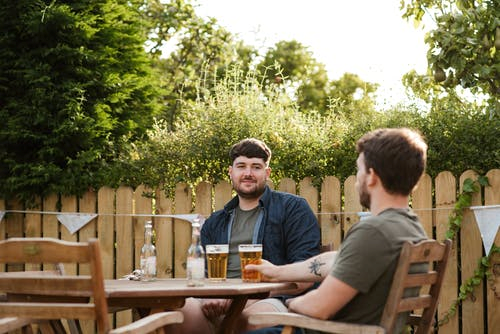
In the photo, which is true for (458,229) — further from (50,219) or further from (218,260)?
(50,219)

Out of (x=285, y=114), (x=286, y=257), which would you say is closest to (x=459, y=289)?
(x=286, y=257)

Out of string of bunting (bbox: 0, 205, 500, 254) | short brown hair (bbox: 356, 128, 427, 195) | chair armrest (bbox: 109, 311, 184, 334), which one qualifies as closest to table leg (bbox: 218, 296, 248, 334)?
chair armrest (bbox: 109, 311, 184, 334)

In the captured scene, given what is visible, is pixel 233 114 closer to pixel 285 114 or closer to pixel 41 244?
pixel 285 114

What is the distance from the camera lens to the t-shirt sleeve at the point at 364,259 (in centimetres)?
329

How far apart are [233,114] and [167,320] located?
363cm

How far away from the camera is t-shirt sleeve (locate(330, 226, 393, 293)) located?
3295 mm

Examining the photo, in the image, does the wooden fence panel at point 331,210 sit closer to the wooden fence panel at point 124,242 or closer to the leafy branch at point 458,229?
the leafy branch at point 458,229

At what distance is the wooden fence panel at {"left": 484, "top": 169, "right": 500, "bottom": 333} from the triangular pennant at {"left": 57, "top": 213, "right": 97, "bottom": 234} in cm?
322

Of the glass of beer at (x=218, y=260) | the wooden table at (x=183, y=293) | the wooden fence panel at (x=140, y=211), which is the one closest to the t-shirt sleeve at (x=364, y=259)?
the wooden table at (x=183, y=293)

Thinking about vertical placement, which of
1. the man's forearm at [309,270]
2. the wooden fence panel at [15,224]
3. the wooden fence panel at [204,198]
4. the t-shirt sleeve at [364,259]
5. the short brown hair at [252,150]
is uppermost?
the short brown hair at [252,150]

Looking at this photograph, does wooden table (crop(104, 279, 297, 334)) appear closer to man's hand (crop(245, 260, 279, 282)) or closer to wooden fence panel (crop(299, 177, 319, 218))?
man's hand (crop(245, 260, 279, 282))

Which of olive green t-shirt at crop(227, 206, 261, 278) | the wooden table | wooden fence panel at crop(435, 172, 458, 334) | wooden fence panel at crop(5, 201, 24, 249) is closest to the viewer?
the wooden table

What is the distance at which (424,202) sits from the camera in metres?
6.20

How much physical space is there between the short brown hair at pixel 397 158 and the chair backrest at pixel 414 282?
274 mm
